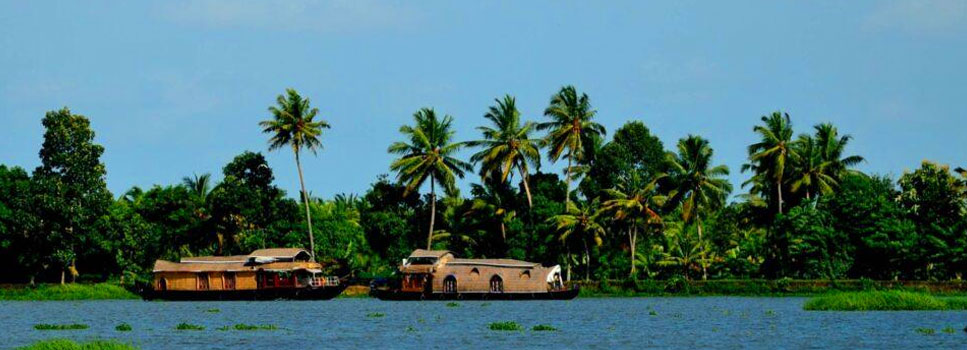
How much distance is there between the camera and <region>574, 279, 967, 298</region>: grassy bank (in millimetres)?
67875

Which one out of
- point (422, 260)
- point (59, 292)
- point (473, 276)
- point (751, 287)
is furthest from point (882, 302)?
point (59, 292)

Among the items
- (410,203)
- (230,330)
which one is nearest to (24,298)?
(410,203)

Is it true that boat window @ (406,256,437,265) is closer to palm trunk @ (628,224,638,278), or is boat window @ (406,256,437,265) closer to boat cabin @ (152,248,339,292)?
boat cabin @ (152,248,339,292)

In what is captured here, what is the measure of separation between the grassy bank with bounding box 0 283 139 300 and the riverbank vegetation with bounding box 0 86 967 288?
171cm

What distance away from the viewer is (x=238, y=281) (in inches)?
3007

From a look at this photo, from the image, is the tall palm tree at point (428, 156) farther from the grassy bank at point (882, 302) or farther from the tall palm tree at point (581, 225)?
the grassy bank at point (882, 302)

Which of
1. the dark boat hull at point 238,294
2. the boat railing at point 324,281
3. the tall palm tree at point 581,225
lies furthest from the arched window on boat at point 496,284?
the boat railing at point 324,281

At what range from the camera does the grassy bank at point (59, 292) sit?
75.4 meters

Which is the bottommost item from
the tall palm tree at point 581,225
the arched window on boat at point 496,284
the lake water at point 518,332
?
the lake water at point 518,332

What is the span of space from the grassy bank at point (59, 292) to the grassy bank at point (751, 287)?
30.5m

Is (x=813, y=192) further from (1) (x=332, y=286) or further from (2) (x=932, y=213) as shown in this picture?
(1) (x=332, y=286)

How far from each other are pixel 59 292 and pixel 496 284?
27646mm

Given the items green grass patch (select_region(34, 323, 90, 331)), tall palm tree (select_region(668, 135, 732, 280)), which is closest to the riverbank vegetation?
tall palm tree (select_region(668, 135, 732, 280))

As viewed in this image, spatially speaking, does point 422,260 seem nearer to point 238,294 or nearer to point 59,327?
point 238,294
